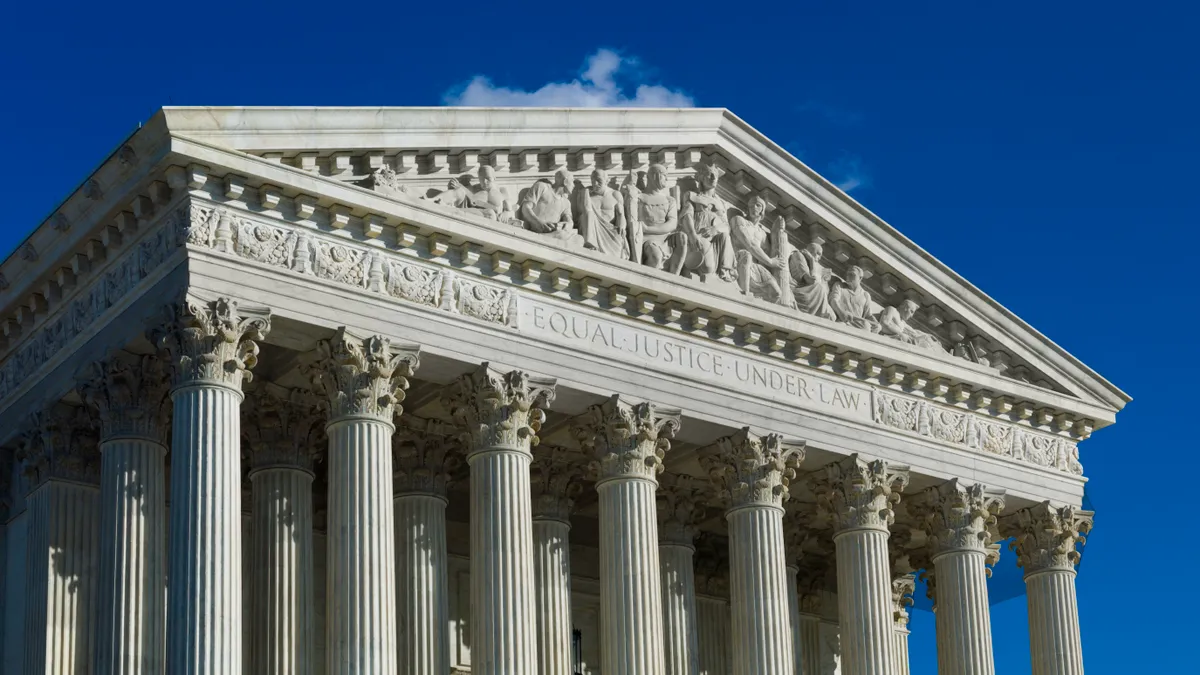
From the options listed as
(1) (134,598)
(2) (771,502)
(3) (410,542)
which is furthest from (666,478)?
(1) (134,598)

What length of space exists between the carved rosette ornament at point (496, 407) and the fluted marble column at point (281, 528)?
3675 millimetres

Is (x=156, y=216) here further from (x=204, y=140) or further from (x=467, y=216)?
(x=467, y=216)

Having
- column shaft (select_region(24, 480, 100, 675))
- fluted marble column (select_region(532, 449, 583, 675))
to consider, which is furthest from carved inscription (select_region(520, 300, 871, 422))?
column shaft (select_region(24, 480, 100, 675))

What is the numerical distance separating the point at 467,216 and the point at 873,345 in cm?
1175

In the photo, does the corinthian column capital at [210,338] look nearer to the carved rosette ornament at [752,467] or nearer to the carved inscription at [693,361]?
the carved inscription at [693,361]

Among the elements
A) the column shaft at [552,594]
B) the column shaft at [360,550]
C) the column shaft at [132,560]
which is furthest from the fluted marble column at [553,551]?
the column shaft at [132,560]

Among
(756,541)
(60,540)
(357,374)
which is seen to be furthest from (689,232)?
(60,540)

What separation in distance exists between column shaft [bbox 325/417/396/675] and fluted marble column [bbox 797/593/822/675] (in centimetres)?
1860

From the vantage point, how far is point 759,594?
47438 mm

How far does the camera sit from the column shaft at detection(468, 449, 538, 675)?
42.3 metres

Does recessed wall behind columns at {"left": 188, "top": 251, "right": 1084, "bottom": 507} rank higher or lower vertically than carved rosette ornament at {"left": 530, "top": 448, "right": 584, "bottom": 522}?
higher

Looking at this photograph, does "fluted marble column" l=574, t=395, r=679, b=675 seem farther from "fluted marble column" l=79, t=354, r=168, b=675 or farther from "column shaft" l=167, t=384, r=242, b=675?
"fluted marble column" l=79, t=354, r=168, b=675

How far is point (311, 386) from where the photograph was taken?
44.1 metres

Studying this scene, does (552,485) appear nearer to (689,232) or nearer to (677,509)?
(677,509)
